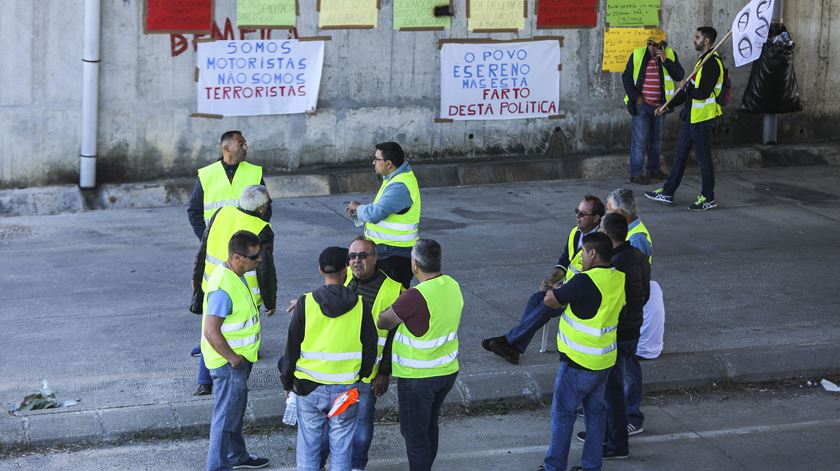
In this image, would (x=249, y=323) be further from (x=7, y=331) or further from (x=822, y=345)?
(x=822, y=345)

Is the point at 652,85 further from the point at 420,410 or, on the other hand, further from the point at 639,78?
the point at 420,410

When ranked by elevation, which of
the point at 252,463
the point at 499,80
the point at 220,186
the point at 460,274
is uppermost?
the point at 499,80

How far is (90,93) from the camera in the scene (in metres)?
13.4

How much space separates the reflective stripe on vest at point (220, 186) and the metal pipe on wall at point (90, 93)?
16.9 ft

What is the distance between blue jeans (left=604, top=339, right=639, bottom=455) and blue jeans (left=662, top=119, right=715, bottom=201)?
260 inches

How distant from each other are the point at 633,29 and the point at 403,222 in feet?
26.8

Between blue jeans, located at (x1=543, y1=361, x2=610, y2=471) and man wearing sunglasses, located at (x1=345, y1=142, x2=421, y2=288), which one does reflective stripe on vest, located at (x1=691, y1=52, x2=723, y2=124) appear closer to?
man wearing sunglasses, located at (x1=345, y1=142, x2=421, y2=288)

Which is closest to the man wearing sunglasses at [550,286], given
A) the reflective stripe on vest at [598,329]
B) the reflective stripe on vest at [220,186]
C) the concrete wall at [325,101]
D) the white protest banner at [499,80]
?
the reflective stripe on vest at [598,329]

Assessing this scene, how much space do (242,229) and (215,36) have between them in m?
6.61

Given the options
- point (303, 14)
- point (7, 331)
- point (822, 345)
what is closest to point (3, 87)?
point (303, 14)

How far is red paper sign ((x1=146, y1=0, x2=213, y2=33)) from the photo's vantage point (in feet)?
44.9

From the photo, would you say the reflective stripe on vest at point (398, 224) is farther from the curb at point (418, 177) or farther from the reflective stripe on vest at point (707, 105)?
the reflective stripe on vest at point (707, 105)

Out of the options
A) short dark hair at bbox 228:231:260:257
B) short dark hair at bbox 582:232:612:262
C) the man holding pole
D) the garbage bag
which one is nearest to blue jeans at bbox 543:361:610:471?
short dark hair at bbox 582:232:612:262

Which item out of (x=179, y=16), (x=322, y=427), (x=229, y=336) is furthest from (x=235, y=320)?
(x=179, y=16)
